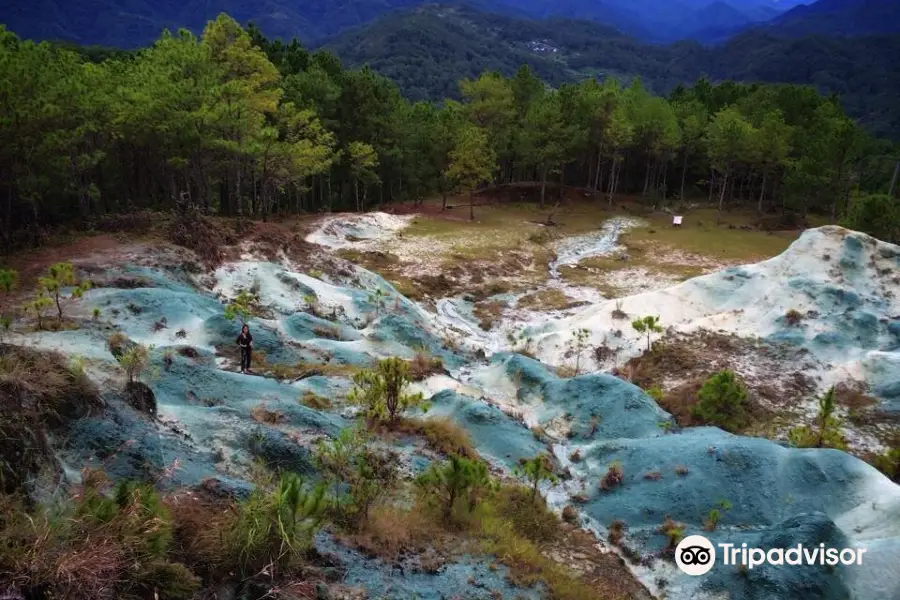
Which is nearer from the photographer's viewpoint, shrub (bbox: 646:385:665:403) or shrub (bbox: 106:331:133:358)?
shrub (bbox: 106:331:133:358)

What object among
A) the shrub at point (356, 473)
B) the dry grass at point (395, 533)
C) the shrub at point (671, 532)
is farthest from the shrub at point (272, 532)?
the shrub at point (671, 532)


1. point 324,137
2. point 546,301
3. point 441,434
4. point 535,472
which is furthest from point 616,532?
point 324,137

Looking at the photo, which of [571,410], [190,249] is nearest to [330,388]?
[571,410]

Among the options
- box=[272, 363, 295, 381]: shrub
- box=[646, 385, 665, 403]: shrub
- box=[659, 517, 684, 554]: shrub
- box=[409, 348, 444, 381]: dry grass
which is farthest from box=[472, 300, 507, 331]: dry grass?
box=[659, 517, 684, 554]: shrub

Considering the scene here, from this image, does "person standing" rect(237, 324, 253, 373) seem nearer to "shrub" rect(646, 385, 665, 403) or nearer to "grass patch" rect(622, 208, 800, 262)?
"shrub" rect(646, 385, 665, 403)

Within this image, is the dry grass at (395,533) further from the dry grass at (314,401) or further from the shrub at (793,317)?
the shrub at (793,317)

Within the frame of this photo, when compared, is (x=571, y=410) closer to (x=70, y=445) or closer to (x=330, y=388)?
(x=330, y=388)

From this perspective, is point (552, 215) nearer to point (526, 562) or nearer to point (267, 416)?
point (267, 416)
